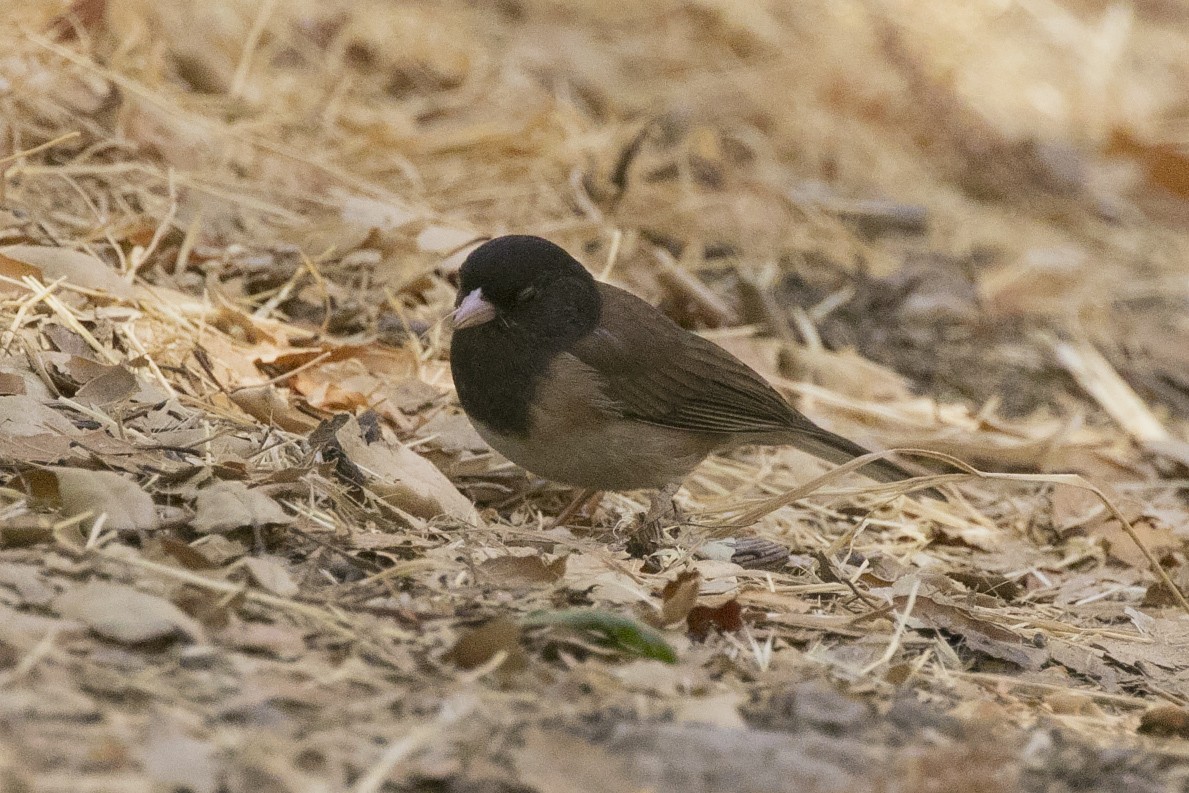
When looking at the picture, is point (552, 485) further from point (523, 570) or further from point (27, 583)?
point (27, 583)

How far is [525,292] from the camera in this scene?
3.39m

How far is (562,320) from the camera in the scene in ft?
11.4

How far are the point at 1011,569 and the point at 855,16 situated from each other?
5.44 m

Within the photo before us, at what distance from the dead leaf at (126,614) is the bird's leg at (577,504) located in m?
1.44

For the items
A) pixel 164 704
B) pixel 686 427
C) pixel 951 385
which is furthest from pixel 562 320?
pixel 951 385

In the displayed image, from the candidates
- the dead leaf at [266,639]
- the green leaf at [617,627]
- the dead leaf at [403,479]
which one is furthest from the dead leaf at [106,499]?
the green leaf at [617,627]

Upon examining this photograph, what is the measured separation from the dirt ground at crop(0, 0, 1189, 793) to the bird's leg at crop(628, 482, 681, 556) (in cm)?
6

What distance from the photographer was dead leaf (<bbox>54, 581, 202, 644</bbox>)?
7.13 feet

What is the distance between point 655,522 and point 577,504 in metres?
0.40

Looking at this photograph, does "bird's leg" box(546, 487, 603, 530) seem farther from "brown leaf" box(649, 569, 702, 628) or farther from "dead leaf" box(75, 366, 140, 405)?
"dead leaf" box(75, 366, 140, 405)

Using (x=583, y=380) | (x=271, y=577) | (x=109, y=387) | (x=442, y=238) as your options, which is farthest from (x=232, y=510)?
(x=442, y=238)

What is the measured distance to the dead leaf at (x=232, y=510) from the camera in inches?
103

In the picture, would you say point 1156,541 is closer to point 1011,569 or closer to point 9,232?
point 1011,569

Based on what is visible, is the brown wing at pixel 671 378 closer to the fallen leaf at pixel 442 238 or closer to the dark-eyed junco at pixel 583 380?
the dark-eyed junco at pixel 583 380
